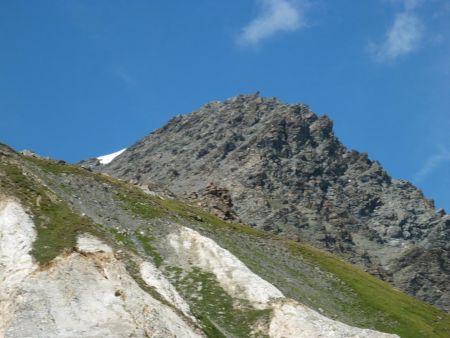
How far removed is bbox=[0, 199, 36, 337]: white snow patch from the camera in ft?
167

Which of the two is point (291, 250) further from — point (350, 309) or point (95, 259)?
point (95, 259)

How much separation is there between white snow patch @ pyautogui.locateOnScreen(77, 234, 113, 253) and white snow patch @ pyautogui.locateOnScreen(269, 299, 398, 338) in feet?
48.7

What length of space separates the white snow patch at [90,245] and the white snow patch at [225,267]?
12.9 m

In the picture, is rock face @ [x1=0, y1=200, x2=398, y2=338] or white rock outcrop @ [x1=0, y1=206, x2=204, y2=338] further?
rock face @ [x1=0, y1=200, x2=398, y2=338]

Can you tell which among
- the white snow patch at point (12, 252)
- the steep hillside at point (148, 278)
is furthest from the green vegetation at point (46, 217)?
the white snow patch at point (12, 252)

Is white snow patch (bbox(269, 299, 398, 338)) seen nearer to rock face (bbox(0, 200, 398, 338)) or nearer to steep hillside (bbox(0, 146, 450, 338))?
rock face (bbox(0, 200, 398, 338))

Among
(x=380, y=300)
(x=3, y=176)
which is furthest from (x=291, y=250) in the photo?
(x=3, y=176)

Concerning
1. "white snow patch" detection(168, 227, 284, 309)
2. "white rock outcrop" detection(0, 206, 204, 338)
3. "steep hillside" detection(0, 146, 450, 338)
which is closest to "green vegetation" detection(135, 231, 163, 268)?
"steep hillside" detection(0, 146, 450, 338)

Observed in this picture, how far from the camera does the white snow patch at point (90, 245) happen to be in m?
59.3

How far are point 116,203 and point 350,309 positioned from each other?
30970mm

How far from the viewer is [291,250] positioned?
321 ft

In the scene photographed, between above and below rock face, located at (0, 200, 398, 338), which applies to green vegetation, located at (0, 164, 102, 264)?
above

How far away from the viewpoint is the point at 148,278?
59594 millimetres

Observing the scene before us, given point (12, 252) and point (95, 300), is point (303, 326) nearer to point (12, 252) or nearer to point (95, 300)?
point (95, 300)
